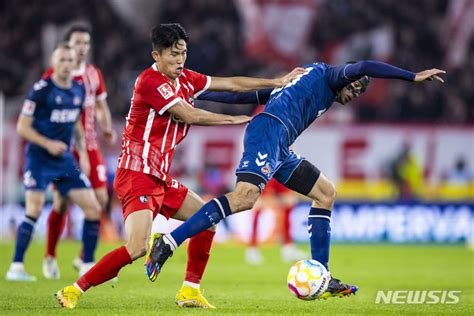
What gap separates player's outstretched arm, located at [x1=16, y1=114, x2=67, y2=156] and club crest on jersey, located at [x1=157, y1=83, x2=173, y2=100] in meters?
2.84

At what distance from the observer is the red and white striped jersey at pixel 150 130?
7117 millimetres

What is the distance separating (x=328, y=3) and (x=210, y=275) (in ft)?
45.3

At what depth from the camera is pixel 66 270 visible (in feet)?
37.6

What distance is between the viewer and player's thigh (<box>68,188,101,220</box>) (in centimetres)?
998

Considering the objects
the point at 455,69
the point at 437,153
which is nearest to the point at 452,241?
the point at 437,153

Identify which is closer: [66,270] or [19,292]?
[19,292]

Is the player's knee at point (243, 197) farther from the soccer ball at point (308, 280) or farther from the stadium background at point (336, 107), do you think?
the stadium background at point (336, 107)

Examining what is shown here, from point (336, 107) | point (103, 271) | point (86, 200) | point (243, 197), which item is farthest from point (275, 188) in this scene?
point (103, 271)

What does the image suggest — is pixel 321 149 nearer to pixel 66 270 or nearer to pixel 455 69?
pixel 455 69

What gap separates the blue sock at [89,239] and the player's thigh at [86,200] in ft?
0.30

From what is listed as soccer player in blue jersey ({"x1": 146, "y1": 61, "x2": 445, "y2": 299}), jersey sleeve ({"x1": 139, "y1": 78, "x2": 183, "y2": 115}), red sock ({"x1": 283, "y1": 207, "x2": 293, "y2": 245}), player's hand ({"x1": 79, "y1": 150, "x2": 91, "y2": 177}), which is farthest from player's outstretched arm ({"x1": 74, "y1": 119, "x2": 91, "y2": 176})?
red sock ({"x1": 283, "y1": 207, "x2": 293, "y2": 245})

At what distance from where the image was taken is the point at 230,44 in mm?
22875

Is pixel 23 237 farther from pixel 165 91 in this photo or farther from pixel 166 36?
pixel 166 36

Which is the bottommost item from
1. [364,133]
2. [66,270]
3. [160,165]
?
[66,270]
